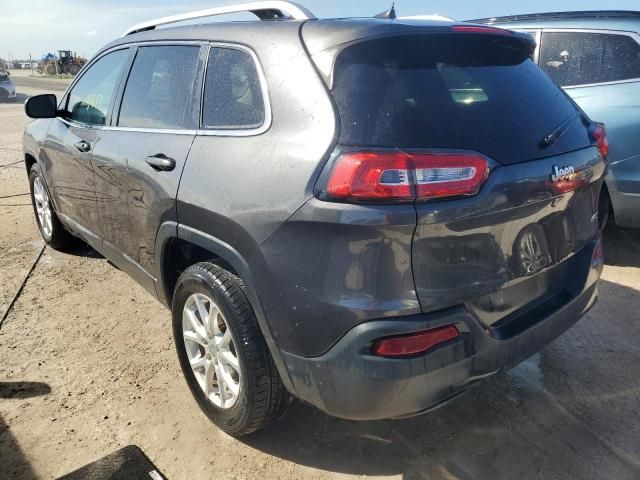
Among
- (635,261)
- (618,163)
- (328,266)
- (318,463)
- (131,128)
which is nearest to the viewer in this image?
(328,266)

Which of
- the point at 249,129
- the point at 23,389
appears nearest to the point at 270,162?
the point at 249,129

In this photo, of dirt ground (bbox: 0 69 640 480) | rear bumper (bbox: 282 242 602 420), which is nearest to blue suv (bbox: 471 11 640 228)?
dirt ground (bbox: 0 69 640 480)

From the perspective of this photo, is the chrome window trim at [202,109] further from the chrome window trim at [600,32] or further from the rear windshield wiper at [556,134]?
the chrome window trim at [600,32]

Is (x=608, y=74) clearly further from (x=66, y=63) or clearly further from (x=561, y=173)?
(x=66, y=63)

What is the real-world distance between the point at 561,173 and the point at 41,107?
11.6ft

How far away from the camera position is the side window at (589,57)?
4.36m

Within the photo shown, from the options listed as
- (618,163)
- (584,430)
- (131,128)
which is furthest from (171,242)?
(618,163)

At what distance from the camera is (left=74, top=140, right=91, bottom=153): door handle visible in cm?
352

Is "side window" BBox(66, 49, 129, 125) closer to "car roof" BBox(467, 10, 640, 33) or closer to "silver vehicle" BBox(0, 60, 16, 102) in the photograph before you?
"car roof" BBox(467, 10, 640, 33)

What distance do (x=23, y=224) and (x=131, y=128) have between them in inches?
138

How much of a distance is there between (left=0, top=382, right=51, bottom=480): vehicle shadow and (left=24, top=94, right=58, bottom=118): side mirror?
1.98 metres

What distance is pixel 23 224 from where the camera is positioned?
19.3ft

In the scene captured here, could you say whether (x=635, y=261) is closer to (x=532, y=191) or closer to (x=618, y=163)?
(x=618, y=163)

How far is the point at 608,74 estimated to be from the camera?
4.47m
